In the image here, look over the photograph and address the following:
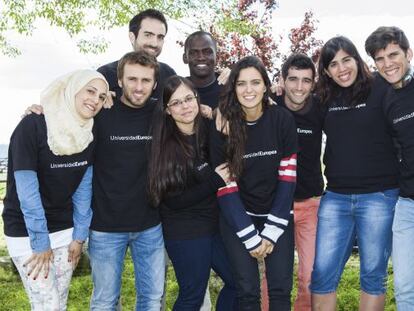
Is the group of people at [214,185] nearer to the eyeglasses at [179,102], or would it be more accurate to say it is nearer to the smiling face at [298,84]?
the eyeglasses at [179,102]

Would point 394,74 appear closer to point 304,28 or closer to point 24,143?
point 24,143

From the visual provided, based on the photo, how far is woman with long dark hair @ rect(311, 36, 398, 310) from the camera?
15.5 feet

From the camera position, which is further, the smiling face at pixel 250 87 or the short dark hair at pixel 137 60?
the short dark hair at pixel 137 60

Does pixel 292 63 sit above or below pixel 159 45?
below

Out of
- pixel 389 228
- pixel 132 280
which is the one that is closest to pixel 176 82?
pixel 389 228

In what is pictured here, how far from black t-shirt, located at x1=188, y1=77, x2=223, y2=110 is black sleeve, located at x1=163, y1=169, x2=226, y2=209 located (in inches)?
54.8

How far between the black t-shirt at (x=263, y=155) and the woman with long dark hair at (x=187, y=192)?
0.72 ft

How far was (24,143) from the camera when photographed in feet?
13.3

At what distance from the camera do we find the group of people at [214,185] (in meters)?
4.34

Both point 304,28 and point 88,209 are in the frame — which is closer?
point 88,209

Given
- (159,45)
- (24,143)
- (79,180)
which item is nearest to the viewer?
(24,143)

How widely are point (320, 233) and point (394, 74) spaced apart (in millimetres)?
1735

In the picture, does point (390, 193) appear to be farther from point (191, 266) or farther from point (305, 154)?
point (191, 266)

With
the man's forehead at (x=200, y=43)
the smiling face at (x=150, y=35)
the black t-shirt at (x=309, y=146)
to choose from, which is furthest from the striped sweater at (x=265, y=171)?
the smiling face at (x=150, y=35)
